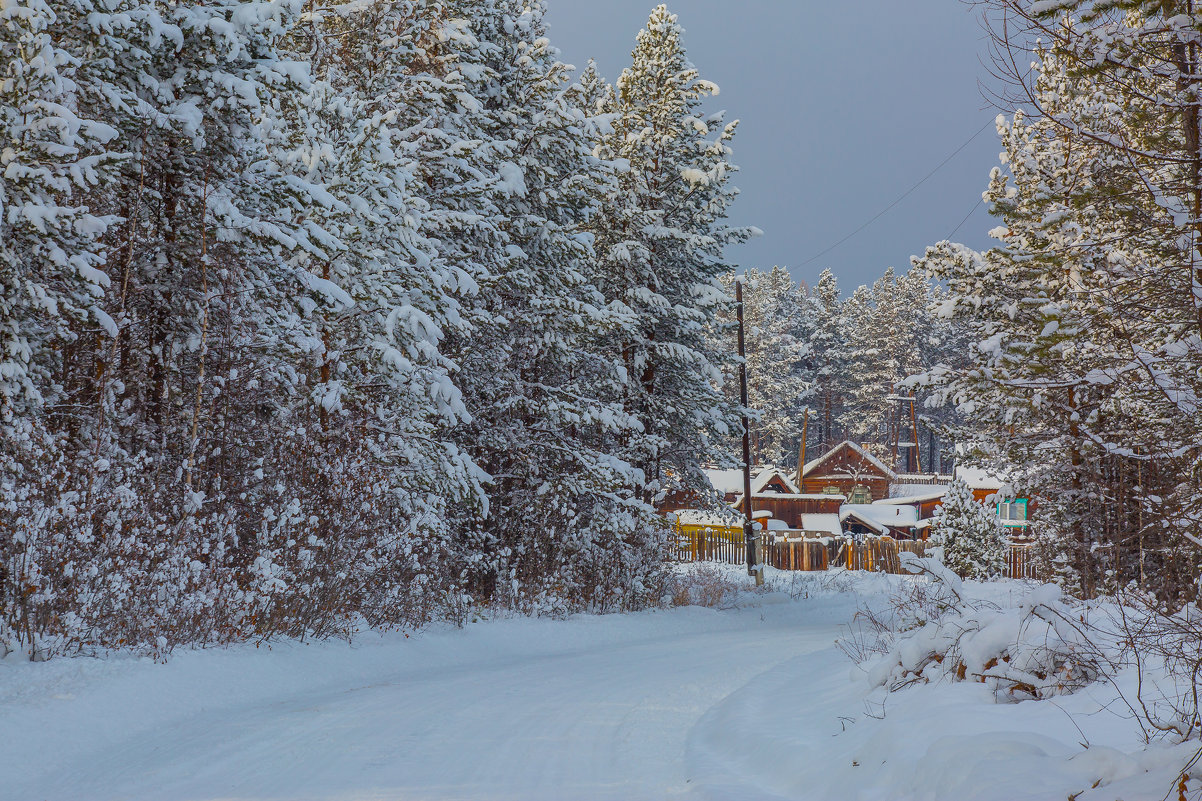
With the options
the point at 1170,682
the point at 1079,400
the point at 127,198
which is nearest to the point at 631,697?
the point at 1170,682

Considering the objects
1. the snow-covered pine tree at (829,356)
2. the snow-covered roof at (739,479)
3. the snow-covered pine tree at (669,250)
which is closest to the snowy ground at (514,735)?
the snow-covered pine tree at (669,250)

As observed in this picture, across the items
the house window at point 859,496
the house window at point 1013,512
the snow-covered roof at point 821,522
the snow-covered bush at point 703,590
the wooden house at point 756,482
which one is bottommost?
the snow-covered bush at point 703,590

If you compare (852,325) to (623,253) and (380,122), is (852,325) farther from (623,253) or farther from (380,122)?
(380,122)

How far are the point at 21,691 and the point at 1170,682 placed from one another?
25.8 ft

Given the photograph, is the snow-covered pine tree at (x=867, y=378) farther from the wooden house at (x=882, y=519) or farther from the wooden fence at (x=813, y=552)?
the wooden fence at (x=813, y=552)

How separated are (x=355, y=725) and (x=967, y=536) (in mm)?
16708

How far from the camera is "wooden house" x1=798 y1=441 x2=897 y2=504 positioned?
61906 millimetres

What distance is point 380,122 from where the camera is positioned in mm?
13695

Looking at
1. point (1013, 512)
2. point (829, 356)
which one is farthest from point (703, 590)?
point (829, 356)

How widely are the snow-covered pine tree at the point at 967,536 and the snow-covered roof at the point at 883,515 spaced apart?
88.3ft

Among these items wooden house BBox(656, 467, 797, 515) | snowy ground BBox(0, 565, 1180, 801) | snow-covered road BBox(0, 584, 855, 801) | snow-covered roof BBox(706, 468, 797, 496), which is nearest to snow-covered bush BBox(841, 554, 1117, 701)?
snowy ground BBox(0, 565, 1180, 801)

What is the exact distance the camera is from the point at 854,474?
2410 inches

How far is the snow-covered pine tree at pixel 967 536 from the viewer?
1998 centimetres

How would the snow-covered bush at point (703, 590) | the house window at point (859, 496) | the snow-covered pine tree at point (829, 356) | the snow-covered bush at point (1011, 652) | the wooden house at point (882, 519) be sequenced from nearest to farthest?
the snow-covered bush at point (1011, 652), the snow-covered bush at point (703, 590), the wooden house at point (882, 519), the house window at point (859, 496), the snow-covered pine tree at point (829, 356)
